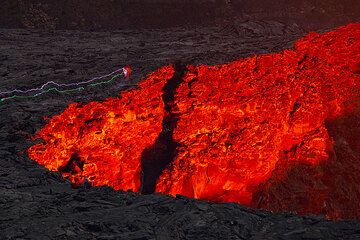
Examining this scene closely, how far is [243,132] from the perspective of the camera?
7.89 metres

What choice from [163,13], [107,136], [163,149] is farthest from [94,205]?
[163,13]

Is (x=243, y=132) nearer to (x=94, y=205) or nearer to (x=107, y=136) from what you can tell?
(x=107, y=136)

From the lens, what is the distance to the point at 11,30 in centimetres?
1299

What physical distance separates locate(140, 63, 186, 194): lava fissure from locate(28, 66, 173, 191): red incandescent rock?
0.39 feet

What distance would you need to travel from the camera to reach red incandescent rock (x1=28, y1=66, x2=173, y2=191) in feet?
20.8

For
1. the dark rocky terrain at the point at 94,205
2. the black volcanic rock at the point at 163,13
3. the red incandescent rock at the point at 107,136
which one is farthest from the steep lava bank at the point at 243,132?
the black volcanic rock at the point at 163,13

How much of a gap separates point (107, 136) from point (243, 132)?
3011mm

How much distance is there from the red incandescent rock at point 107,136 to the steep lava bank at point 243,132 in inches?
0.9

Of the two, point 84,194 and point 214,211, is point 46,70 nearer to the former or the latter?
point 84,194

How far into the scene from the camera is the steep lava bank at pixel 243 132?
7.31 metres

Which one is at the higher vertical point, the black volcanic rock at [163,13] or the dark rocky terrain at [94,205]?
the black volcanic rock at [163,13]

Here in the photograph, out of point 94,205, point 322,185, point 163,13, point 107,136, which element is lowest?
point 322,185

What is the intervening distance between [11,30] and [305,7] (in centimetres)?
1360

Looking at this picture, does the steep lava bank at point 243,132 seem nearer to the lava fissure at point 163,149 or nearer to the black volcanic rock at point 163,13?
the lava fissure at point 163,149
